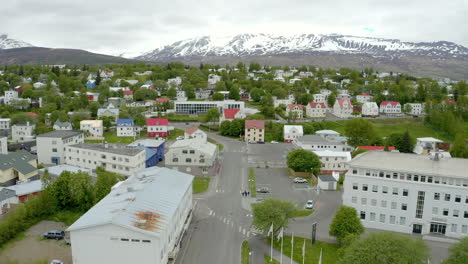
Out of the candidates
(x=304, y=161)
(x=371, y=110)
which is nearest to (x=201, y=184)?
(x=304, y=161)

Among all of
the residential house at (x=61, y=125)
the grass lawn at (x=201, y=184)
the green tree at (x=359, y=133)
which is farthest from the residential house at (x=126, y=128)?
the green tree at (x=359, y=133)

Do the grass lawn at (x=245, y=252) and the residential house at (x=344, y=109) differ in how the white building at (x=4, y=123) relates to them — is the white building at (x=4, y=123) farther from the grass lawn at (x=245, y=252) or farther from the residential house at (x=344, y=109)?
the residential house at (x=344, y=109)

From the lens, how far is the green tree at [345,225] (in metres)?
23.0

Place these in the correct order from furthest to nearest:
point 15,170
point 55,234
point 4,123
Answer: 1. point 4,123
2. point 15,170
3. point 55,234

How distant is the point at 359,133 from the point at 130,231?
4152cm

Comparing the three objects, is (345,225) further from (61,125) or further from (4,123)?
(4,123)

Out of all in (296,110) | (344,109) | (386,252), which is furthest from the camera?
(344,109)

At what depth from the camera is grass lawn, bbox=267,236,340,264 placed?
21.9 m

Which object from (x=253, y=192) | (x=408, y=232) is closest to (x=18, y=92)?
(x=253, y=192)

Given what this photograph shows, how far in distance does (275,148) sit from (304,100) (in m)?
35.2

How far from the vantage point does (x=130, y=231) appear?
1872 centimetres

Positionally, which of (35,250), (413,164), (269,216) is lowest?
(35,250)

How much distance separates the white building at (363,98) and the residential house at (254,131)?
42574mm

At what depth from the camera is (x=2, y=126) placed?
2434 inches
